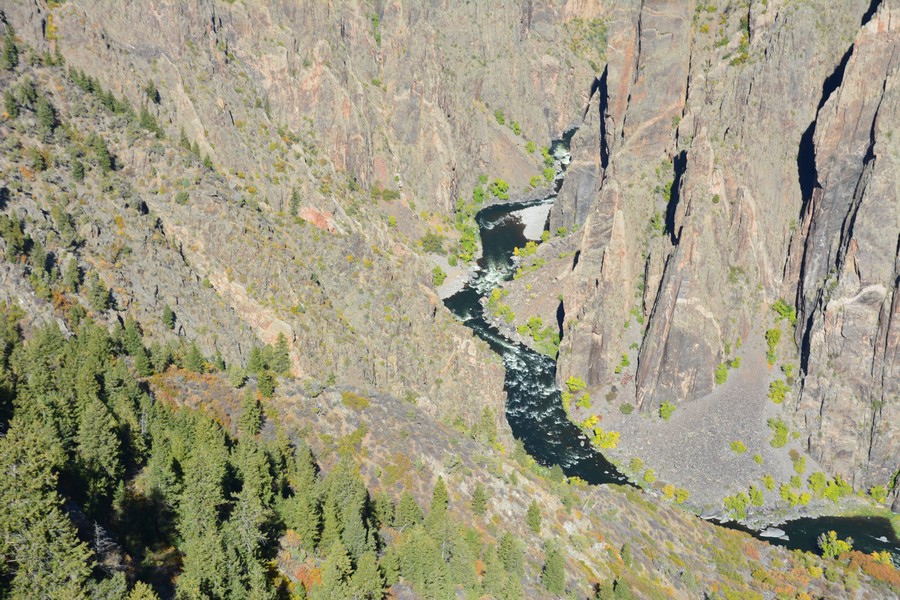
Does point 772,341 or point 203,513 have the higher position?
point 203,513

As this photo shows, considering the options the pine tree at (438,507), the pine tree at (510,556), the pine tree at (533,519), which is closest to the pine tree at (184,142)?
the pine tree at (438,507)

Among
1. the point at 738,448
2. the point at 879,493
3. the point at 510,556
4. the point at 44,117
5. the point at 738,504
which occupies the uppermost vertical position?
the point at 44,117

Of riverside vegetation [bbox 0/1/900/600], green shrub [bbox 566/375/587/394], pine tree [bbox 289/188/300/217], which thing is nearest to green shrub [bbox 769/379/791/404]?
riverside vegetation [bbox 0/1/900/600]

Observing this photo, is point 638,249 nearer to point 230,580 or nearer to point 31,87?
point 31,87

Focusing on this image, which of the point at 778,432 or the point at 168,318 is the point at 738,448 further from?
the point at 168,318

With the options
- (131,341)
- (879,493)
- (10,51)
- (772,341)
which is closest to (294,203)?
(10,51)

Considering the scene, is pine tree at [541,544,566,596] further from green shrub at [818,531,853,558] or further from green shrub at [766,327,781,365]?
green shrub at [766,327,781,365]
